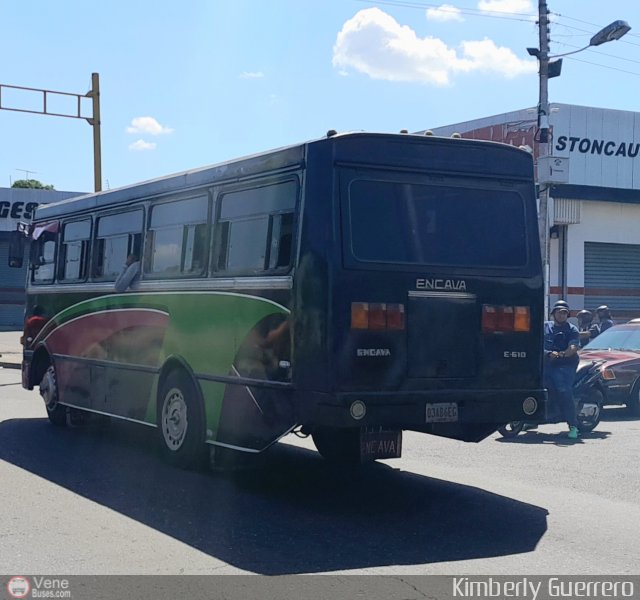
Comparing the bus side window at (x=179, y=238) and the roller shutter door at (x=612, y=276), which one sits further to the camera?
the roller shutter door at (x=612, y=276)

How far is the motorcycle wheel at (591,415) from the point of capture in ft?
44.9

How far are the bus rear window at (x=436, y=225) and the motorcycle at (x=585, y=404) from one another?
16.3ft

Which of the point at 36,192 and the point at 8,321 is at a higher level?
the point at 36,192

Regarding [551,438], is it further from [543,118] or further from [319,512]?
[543,118]

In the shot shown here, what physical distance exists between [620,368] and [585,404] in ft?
7.35

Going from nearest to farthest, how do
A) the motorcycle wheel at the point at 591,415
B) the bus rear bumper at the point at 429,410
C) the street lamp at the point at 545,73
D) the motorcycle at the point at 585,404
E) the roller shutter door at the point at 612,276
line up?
the bus rear bumper at the point at 429,410
the motorcycle at the point at 585,404
the motorcycle wheel at the point at 591,415
the street lamp at the point at 545,73
the roller shutter door at the point at 612,276

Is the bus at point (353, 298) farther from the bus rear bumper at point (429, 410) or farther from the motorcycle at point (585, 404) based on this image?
the motorcycle at point (585, 404)

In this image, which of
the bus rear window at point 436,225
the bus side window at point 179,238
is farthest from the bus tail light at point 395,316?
the bus side window at point 179,238

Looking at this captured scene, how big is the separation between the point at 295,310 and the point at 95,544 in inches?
96.3

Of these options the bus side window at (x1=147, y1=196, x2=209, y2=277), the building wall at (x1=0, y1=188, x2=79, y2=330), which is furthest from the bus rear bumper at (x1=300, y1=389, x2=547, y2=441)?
the building wall at (x1=0, y1=188, x2=79, y2=330)

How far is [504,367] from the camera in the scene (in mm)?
8648

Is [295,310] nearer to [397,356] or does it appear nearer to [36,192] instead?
[397,356]

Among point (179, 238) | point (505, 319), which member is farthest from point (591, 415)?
point (179, 238)
